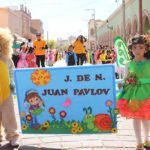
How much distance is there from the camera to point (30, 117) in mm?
5977

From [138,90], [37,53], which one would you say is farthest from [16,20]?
[138,90]

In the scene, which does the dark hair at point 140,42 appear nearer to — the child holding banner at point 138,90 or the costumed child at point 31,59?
the child holding banner at point 138,90

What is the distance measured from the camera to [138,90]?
5.45 meters

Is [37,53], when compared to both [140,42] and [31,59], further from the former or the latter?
[140,42]

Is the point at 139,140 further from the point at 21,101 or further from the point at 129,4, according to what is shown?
the point at 129,4

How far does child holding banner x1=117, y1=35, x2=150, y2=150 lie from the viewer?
5.40 metres

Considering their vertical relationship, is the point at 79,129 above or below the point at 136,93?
below

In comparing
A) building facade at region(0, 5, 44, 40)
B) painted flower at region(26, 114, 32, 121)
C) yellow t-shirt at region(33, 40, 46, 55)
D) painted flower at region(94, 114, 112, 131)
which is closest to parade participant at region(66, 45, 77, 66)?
yellow t-shirt at region(33, 40, 46, 55)

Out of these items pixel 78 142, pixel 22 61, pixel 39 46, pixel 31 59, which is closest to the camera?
pixel 78 142

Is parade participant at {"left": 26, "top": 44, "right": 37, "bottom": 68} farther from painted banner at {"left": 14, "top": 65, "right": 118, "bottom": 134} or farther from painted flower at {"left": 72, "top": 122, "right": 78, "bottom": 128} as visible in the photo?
painted flower at {"left": 72, "top": 122, "right": 78, "bottom": 128}

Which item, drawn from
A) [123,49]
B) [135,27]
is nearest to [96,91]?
[123,49]

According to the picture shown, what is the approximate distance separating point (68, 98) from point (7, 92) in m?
0.76

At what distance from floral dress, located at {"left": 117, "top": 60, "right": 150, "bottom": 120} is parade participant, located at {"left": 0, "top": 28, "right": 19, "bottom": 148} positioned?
136 centimetres

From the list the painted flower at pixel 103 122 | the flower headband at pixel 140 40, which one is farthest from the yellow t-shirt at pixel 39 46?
the flower headband at pixel 140 40
